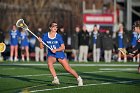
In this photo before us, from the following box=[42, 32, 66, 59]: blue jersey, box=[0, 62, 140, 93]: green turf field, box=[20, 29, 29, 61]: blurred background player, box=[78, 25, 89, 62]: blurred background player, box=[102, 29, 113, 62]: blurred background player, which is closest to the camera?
box=[0, 62, 140, 93]: green turf field

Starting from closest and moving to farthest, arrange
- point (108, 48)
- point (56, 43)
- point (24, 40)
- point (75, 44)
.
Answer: point (56, 43), point (108, 48), point (24, 40), point (75, 44)

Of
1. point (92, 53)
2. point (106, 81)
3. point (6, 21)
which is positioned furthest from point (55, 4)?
point (106, 81)

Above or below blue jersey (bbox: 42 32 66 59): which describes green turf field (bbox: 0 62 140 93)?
below

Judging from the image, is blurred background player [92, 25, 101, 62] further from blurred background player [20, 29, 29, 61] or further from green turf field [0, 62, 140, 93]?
green turf field [0, 62, 140, 93]

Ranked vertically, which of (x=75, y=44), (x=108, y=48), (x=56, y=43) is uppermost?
(x=56, y=43)

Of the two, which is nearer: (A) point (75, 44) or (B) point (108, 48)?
(B) point (108, 48)

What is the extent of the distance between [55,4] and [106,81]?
154ft

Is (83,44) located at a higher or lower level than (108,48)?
higher

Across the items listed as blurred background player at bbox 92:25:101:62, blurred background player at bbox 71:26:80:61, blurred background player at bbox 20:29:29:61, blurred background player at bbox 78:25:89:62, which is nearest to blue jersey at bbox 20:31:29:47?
blurred background player at bbox 20:29:29:61

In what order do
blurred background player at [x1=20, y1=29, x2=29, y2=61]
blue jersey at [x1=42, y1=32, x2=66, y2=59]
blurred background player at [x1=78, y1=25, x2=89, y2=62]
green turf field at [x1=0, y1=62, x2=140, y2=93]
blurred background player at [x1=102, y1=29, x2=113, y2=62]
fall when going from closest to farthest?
green turf field at [x1=0, y1=62, x2=140, y2=93]
blue jersey at [x1=42, y1=32, x2=66, y2=59]
blurred background player at [x1=78, y1=25, x2=89, y2=62]
blurred background player at [x1=102, y1=29, x2=113, y2=62]
blurred background player at [x1=20, y1=29, x2=29, y2=61]

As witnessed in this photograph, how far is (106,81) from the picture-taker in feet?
62.4

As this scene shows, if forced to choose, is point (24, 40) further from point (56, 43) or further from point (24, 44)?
point (56, 43)

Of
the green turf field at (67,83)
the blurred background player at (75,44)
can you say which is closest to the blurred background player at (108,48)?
the blurred background player at (75,44)

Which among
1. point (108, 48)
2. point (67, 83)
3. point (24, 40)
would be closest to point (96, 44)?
point (108, 48)
